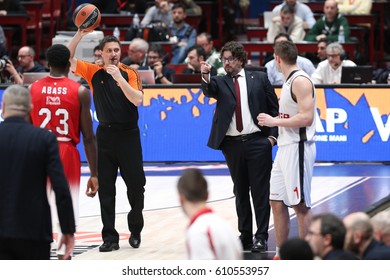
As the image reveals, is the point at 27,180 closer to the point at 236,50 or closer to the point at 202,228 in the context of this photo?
the point at 202,228

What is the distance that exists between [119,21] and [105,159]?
480 inches

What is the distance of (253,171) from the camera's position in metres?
10.9

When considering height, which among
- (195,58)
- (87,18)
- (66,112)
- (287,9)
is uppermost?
(87,18)

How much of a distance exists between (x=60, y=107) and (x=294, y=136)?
85.2 inches

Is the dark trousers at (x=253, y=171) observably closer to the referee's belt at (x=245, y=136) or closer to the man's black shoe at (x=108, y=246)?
the referee's belt at (x=245, y=136)

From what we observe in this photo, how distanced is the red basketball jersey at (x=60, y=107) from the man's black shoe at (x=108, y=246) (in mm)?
1990

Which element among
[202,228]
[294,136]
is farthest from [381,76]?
[202,228]

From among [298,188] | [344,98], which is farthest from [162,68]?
[298,188]

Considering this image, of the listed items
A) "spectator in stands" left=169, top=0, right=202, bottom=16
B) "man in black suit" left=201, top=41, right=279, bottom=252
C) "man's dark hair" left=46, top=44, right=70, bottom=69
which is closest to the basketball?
"man in black suit" left=201, top=41, right=279, bottom=252

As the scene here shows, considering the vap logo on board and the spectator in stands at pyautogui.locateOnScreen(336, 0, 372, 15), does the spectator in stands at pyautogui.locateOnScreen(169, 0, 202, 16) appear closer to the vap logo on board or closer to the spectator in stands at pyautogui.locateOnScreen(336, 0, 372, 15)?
the spectator in stands at pyautogui.locateOnScreen(336, 0, 372, 15)

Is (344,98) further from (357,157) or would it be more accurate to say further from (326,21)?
(326,21)

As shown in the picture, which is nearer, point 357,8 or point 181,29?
point 181,29

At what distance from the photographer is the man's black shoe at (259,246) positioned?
426 inches

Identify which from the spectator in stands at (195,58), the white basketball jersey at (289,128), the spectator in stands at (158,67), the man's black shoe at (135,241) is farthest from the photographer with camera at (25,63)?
the white basketball jersey at (289,128)
